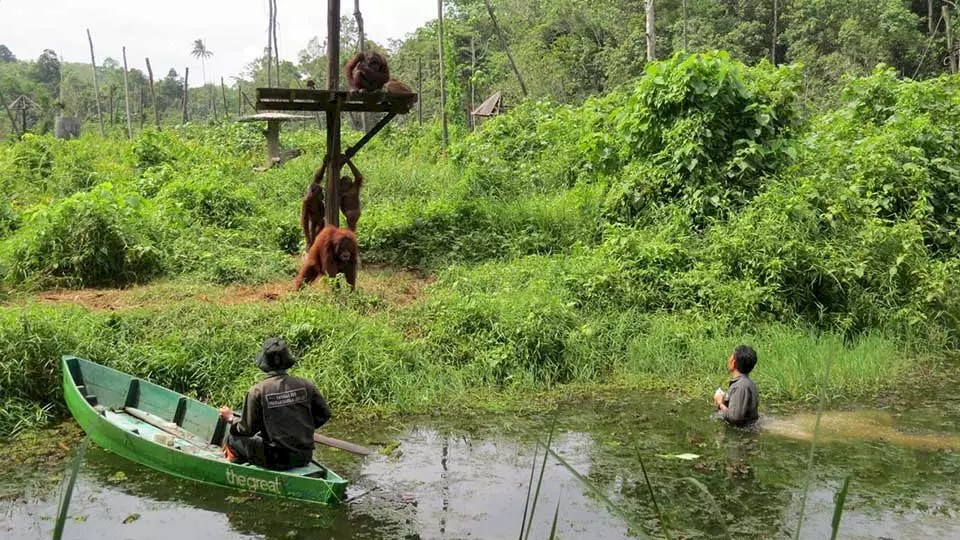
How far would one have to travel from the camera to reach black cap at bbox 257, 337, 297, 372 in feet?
19.4

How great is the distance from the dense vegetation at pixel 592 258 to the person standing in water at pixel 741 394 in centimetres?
101

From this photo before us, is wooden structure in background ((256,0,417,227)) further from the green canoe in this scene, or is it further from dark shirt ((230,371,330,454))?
dark shirt ((230,371,330,454))

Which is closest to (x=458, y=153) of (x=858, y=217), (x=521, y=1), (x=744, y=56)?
(x=858, y=217)

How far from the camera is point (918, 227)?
36.6ft

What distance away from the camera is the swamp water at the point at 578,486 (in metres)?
5.69

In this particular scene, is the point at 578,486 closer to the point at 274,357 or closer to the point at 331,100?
the point at 274,357

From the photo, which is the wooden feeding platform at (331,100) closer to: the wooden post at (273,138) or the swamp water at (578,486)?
the swamp water at (578,486)

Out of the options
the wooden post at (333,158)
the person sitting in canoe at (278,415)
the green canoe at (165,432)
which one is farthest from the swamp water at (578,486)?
the wooden post at (333,158)

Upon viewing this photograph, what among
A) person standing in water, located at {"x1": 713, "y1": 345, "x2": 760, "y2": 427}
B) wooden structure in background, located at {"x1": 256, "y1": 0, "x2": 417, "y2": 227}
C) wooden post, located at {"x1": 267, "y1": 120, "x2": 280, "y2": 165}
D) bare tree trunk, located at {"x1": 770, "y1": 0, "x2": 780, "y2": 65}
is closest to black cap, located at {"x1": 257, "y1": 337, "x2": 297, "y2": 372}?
person standing in water, located at {"x1": 713, "y1": 345, "x2": 760, "y2": 427}

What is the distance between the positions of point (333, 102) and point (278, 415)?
19.2 feet

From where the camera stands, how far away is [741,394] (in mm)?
7180

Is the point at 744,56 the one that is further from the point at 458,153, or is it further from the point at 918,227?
the point at 918,227

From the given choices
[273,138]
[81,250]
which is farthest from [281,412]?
[273,138]

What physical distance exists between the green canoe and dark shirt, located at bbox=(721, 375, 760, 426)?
333 cm
